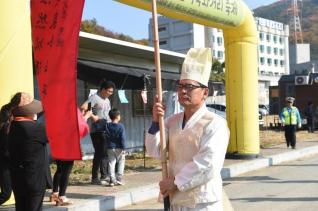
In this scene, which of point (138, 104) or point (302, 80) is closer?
point (138, 104)

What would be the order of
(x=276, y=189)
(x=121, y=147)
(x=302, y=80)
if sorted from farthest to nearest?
1. (x=302, y=80)
2. (x=276, y=189)
3. (x=121, y=147)

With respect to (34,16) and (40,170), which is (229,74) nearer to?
(34,16)

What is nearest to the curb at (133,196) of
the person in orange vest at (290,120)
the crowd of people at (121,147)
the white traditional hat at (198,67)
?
the crowd of people at (121,147)

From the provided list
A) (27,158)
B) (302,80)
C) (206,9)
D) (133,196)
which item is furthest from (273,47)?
(27,158)

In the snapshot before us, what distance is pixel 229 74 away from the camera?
13039 mm

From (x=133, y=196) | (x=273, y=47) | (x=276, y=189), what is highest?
(x=273, y=47)

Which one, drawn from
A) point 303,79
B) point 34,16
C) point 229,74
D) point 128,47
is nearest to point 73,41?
point 34,16

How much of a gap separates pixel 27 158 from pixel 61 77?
1205 millimetres

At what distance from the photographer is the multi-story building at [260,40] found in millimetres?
106400

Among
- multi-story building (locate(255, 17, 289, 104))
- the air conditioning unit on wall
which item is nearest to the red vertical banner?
the air conditioning unit on wall

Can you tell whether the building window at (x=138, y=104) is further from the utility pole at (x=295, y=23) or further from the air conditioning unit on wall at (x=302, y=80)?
the utility pole at (x=295, y=23)

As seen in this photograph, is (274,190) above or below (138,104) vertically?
below

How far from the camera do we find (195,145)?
142 inches

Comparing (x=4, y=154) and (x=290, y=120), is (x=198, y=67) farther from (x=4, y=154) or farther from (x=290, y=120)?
(x=290, y=120)
